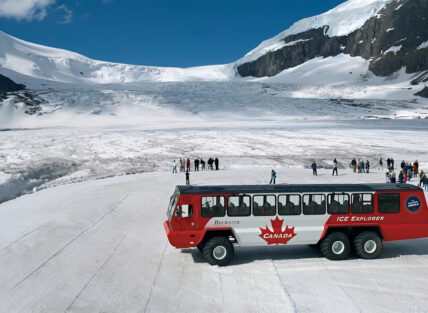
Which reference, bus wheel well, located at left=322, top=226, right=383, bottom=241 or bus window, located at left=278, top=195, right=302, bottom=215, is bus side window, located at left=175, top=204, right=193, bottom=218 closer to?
bus window, located at left=278, top=195, right=302, bottom=215

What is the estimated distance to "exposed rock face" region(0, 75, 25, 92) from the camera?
373 feet

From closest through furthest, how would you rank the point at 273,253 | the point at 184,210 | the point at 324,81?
the point at 184,210, the point at 273,253, the point at 324,81

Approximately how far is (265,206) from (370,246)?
3568 mm

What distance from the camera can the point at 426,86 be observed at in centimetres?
11881

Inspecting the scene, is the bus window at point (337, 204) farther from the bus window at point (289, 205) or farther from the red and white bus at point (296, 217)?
the bus window at point (289, 205)

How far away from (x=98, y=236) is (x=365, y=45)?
654 feet

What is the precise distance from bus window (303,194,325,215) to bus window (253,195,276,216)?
101cm

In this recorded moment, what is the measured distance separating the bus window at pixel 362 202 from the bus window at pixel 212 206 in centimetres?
413

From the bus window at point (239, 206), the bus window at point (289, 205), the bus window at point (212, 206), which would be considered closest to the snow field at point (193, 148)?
the bus window at point (212, 206)

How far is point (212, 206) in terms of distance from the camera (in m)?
12.4

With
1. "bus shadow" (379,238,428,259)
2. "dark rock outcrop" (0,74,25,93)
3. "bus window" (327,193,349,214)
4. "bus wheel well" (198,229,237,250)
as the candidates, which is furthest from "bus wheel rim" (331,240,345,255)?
"dark rock outcrop" (0,74,25,93)

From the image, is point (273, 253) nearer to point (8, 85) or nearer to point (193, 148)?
point (193, 148)

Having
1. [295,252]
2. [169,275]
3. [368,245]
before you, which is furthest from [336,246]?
[169,275]

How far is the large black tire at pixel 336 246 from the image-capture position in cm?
1263
